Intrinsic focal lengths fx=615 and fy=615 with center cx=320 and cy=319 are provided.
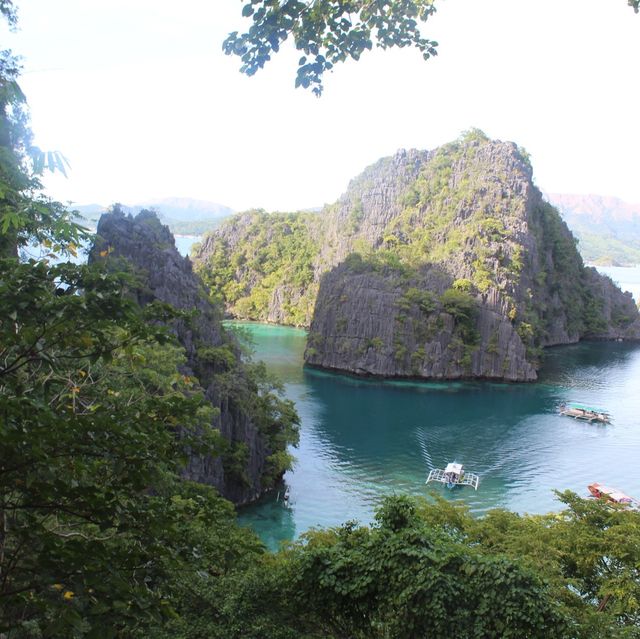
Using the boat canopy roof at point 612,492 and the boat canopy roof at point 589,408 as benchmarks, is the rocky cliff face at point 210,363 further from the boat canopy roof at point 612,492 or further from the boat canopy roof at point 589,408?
the boat canopy roof at point 589,408

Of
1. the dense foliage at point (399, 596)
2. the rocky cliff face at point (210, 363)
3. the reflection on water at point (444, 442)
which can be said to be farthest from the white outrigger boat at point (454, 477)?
the dense foliage at point (399, 596)

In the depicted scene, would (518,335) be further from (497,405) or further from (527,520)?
(527,520)

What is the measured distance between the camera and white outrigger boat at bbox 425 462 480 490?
88.7 ft

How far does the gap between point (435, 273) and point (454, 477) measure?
38117 mm

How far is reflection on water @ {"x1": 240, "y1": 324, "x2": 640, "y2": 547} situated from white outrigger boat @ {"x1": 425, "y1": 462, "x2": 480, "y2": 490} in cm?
50

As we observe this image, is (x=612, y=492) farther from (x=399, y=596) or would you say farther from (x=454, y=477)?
(x=399, y=596)

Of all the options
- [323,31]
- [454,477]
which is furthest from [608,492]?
[323,31]

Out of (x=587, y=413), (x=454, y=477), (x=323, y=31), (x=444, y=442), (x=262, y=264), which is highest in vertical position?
(x=262, y=264)

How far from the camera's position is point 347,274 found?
212ft

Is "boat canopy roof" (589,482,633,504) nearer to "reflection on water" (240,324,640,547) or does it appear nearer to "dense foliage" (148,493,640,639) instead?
"reflection on water" (240,324,640,547)

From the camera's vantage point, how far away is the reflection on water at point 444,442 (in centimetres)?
2520

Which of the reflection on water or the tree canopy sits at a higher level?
the tree canopy

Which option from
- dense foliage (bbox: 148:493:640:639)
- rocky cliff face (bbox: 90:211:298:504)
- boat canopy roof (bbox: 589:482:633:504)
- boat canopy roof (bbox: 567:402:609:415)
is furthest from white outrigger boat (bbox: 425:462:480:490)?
boat canopy roof (bbox: 567:402:609:415)

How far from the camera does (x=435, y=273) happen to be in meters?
63.1
